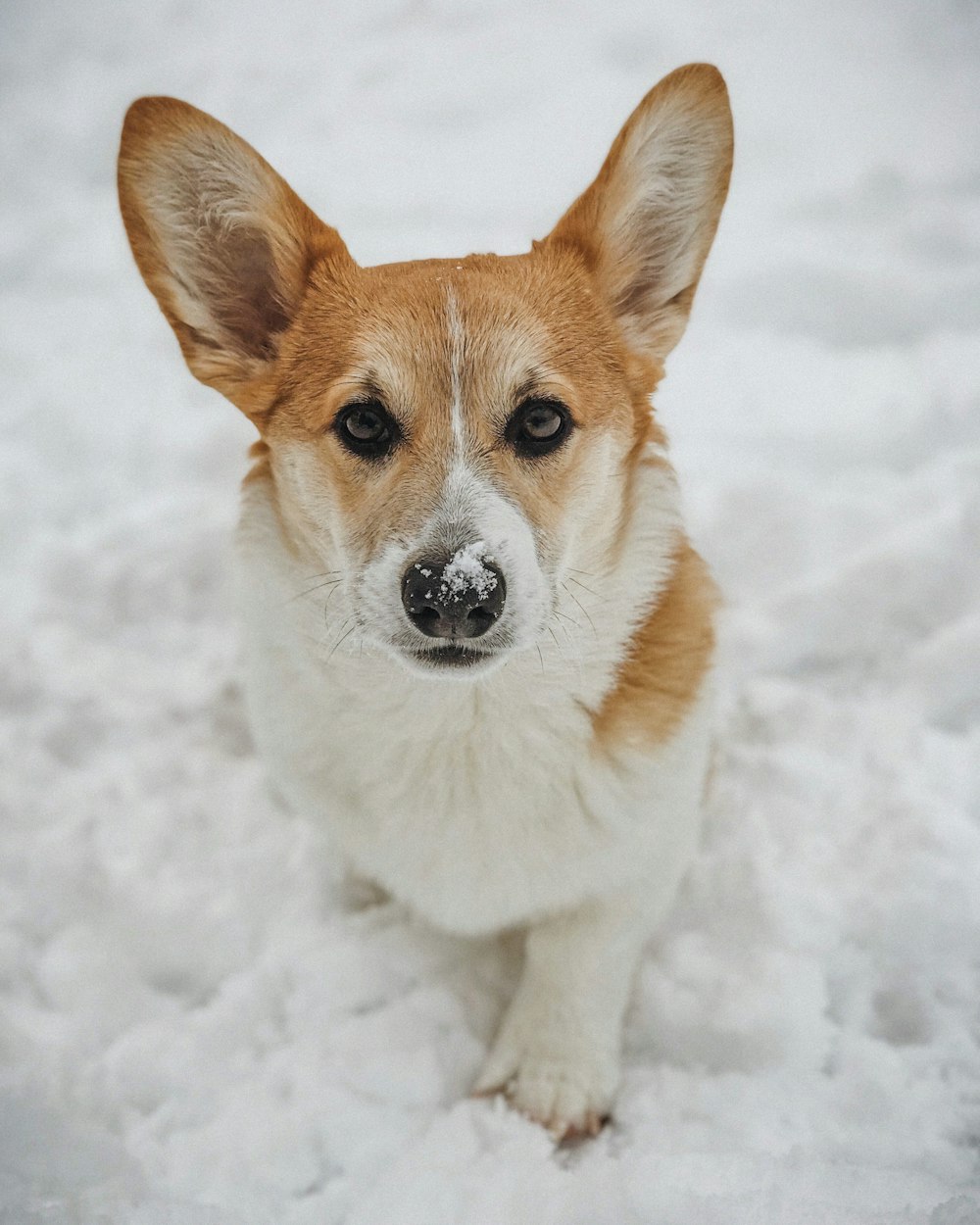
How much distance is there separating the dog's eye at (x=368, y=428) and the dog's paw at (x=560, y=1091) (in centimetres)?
136

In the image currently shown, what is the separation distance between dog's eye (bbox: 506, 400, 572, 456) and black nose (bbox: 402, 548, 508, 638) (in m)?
0.35

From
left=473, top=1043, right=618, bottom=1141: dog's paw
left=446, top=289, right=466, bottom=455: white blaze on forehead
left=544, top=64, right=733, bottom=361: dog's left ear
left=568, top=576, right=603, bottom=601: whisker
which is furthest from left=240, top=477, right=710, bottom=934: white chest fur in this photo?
left=544, top=64, right=733, bottom=361: dog's left ear

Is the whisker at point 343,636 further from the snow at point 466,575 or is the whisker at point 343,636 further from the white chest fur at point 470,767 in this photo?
the snow at point 466,575

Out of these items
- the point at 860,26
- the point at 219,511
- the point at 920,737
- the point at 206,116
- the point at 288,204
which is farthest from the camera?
the point at 860,26

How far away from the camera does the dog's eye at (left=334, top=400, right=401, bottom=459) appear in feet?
6.11

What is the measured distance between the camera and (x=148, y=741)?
9.35 feet

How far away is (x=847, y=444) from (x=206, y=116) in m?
2.60

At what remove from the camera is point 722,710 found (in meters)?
2.88

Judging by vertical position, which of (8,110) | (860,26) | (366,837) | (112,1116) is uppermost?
(860,26)

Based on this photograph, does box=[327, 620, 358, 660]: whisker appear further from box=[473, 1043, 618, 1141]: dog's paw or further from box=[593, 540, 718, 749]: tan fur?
box=[473, 1043, 618, 1141]: dog's paw

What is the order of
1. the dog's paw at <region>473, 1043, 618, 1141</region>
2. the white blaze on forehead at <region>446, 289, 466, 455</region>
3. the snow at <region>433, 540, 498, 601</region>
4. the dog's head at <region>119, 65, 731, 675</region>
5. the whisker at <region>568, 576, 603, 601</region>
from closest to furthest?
the snow at <region>433, 540, 498, 601</region>
the dog's head at <region>119, 65, 731, 675</region>
the white blaze on forehead at <region>446, 289, 466, 455</region>
the whisker at <region>568, 576, 603, 601</region>
the dog's paw at <region>473, 1043, 618, 1141</region>

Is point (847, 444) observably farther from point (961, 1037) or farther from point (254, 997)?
point (254, 997)

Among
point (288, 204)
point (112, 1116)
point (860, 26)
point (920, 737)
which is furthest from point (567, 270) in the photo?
point (860, 26)

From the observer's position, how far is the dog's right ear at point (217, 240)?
6.08 feet
